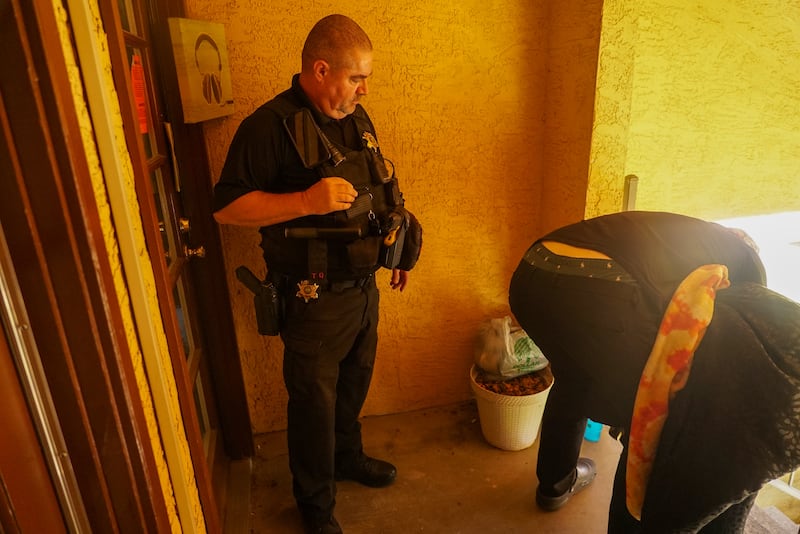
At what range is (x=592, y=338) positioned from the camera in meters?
1.24

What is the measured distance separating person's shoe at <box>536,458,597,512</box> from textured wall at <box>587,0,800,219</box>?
86 centimetres

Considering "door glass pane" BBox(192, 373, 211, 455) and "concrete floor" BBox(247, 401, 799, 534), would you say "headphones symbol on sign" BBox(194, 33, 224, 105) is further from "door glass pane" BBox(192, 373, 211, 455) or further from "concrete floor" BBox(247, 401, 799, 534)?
"concrete floor" BBox(247, 401, 799, 534)

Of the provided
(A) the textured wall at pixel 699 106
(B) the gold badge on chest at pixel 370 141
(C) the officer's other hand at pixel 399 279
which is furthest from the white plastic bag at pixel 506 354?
(B) the gold badge on chest at pixel 370 141

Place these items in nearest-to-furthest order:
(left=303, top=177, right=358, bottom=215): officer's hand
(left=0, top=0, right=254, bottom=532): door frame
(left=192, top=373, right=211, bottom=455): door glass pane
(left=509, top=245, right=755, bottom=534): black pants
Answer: (left=0, top=0, right=254, bottom=532): door frame, (left=509, top=245, right=755, bottom=534): black pants, (left=303, top=177, right=358, bottom=215): officer's hand, (left=192, top=373, right=211, bottom=455): door glass pane

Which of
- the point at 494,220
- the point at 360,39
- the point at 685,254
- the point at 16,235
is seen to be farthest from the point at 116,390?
the point at 494,220

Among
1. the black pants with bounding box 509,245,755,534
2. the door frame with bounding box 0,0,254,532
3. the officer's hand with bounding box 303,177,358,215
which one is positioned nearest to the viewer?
the door frame with bounding box 0,0,254,532

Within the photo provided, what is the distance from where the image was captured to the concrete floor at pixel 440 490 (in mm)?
1661

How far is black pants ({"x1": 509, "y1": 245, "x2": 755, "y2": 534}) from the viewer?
116cm

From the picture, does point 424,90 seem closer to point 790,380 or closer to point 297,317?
point 297,317

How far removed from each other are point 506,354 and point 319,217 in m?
0.90

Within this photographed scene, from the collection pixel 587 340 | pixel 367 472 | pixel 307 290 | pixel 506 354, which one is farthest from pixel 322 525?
pixel 587 340

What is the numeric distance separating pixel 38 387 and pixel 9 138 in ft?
1.00

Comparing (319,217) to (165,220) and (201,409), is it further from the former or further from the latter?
(201,409)

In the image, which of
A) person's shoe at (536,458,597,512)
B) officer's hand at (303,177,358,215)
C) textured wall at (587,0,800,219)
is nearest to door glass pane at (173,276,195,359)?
officer's hand at (303,177,358,215)
